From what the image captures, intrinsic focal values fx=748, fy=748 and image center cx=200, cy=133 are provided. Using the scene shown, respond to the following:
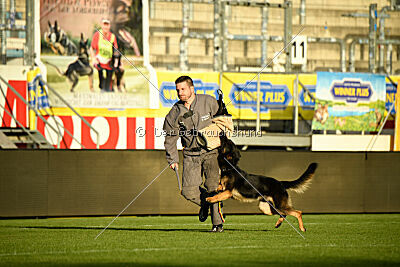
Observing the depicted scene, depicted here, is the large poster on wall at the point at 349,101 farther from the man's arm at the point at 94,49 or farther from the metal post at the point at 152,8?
the man's arm at the point at 94,49

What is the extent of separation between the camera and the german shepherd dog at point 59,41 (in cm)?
1759

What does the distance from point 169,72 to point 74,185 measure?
4.78m

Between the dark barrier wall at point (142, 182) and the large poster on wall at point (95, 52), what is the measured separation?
3.41 metres

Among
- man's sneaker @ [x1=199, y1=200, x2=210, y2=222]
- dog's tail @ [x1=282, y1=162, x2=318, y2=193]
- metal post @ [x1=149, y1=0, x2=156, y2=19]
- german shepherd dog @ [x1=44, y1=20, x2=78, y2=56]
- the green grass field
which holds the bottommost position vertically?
the green grass field

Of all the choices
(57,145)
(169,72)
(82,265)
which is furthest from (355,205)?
(82,265)

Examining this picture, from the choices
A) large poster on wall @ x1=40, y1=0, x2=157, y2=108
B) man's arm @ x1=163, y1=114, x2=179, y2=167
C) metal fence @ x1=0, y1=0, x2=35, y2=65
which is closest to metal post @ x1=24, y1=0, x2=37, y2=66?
metal fence @ x1=0, y1=0, x2=35, y2=65

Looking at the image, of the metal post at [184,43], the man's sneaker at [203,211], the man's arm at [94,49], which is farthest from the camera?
the metal post at [184,43]

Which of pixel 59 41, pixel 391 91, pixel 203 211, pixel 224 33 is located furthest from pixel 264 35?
pixel 203 211

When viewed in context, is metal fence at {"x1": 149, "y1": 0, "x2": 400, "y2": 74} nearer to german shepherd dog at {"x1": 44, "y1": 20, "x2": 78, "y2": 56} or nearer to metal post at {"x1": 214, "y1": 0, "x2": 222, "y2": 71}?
metal post at {"x1": 214, "y1": 0, "x2": 222, "y2": 71}

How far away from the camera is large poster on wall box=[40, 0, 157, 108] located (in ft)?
57.8

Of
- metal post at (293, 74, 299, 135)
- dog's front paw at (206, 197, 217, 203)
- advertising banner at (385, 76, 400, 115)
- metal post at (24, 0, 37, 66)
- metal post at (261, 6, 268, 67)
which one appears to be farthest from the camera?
advertising banner at (385, 76, 400, 115)

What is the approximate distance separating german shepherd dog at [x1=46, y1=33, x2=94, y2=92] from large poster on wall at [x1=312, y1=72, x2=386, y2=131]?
5.54 meters

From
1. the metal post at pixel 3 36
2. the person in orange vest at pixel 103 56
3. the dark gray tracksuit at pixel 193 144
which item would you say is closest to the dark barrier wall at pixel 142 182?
the person in orange vest at pixel 103 56

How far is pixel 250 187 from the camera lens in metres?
10.4
